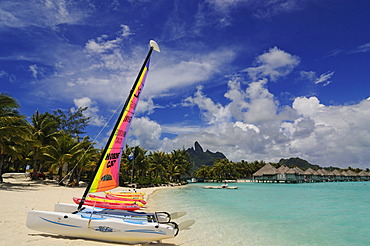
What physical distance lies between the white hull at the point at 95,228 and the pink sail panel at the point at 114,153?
1.17 meters

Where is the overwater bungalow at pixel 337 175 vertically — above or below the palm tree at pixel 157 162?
below

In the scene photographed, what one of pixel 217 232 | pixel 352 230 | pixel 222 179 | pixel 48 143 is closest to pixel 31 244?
pixel 217 232

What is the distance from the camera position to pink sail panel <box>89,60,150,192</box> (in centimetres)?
839

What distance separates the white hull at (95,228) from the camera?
7375mm

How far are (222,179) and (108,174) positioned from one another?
7400 cm

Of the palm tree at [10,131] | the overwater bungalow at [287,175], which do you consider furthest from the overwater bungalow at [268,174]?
the palm tree at [10,131]

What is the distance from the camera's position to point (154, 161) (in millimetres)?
54656

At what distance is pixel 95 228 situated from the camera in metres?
7.39

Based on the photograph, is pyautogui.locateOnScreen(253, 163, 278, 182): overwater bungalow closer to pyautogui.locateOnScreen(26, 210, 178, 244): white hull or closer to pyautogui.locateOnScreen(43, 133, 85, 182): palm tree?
pyautogui.locateOnScreen(43, 133, 85, 182): palm tree

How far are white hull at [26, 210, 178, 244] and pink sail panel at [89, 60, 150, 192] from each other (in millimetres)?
1167

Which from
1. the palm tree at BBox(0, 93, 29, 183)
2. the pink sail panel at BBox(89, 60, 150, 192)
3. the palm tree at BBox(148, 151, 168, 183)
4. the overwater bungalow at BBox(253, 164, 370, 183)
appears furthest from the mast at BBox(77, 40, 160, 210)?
the overwater bungalow at BBox(253, 164, 370, 183)

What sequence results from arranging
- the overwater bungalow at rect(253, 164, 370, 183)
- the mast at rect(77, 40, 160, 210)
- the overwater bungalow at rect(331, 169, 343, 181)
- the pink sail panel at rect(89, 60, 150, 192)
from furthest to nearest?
the overwater bungalow at rect(331, 169, 343, 181) < the overwater bungalow at rect(253, 164, 370, 183) < the pink sail panel at rect(89, 60, 150, 192) < the mast at rect(77, 40, 160, 210)

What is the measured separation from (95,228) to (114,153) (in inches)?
104

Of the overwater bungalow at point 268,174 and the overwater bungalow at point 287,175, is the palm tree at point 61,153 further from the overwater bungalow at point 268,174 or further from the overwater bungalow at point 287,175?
the overwater bungalow at point 287,175
